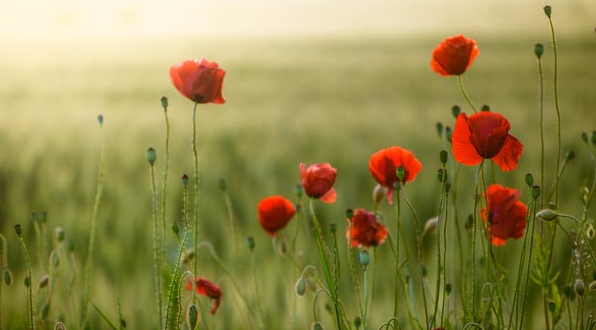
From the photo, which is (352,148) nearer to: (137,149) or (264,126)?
(264,126)

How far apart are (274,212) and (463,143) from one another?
0.35 m

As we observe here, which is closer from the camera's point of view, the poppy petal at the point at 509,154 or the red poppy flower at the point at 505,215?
the poppy petal at the point at 509,154

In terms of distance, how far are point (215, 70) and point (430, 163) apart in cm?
142

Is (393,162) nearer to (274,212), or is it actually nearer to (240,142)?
(274,212)

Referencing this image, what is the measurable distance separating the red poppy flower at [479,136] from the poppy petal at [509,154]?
3cm

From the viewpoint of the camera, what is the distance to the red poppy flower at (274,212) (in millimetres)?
1281

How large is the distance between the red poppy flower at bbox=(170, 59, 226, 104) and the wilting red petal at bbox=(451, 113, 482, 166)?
1.15ft

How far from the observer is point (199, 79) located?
1.18 metres

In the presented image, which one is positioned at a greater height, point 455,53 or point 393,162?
point 455,53

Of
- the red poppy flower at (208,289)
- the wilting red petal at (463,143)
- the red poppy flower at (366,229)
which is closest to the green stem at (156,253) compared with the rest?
the red poppy flower at (208,289)

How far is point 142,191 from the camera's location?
2143 mm

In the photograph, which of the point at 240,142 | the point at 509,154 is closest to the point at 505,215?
the point at 509,154

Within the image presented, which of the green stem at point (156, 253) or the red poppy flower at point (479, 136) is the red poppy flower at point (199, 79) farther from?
the red poppy flower at point (479, 136)

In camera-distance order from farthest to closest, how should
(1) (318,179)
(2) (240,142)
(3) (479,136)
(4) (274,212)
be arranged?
(2) (240,142), (4) (274,212), (1) (318,179), (3) (479,136)
